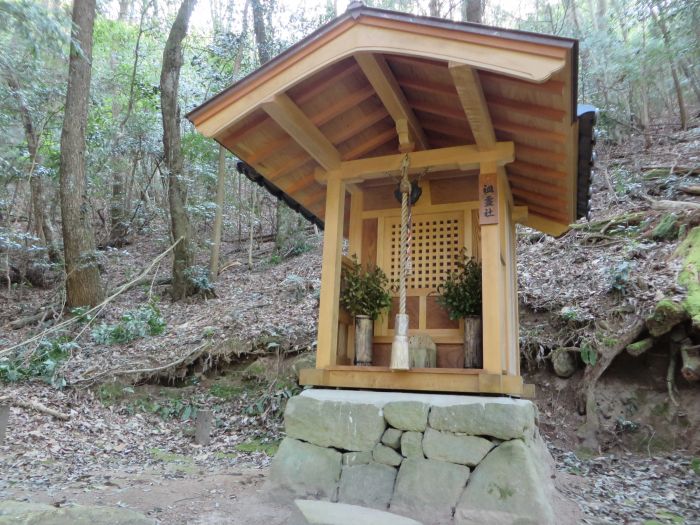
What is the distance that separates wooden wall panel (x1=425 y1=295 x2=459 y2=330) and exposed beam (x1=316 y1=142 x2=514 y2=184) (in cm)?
132

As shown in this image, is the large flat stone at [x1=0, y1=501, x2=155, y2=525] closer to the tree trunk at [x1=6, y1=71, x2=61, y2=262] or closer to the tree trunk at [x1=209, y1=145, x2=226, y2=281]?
the tree trunk at [x1=209, y1=145, x2=226, y2=281]

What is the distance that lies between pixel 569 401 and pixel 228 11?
12604 millimetres

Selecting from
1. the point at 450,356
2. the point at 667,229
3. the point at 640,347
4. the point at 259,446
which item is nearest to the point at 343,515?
the point at 450,356

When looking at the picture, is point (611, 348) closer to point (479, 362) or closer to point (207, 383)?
point (479, 362)

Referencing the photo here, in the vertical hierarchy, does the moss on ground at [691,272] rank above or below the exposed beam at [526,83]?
below

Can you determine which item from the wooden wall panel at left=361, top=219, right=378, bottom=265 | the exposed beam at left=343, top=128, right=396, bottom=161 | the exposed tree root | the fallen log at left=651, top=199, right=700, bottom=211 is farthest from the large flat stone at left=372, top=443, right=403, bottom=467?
the fallen log at left=651, top=199, right=700, bottom=211

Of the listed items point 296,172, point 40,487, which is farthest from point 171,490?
point 296,172

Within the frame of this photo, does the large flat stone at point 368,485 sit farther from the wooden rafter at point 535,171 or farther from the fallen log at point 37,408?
the fallen log at point 37,408

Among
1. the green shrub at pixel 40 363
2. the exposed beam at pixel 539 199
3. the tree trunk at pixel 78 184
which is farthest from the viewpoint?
the tree trunk at pixel 78 184

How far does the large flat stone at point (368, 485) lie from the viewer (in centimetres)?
354

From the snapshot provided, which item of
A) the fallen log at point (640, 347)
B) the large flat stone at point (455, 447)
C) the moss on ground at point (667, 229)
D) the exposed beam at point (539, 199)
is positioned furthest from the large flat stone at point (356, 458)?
the moss on ground at point (667, 229)

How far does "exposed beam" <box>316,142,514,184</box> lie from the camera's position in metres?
4.18

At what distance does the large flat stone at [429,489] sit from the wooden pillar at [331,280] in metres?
1.16

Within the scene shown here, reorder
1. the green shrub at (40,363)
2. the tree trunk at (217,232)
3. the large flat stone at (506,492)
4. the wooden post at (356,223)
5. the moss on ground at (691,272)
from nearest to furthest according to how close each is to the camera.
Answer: the large flat stone at (506,492), the wooden post at (356,223), the moss on ground at (691,272), the green shrub at (40,363), the tree trunk at (217,232)
